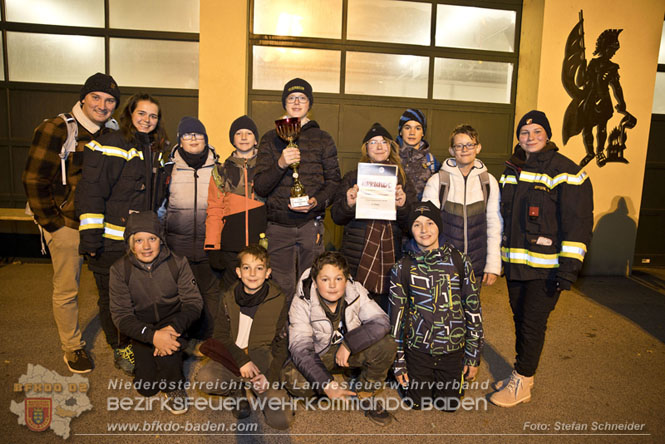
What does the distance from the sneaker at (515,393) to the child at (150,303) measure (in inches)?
85.5

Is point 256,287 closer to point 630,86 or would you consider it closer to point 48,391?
point 48,391

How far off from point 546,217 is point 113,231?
3071mm

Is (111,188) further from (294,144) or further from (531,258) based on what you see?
(531,258)

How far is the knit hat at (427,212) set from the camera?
2863 mm

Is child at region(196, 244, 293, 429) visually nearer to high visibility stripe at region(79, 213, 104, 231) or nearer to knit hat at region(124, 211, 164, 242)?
knit hat at region(124, 211, 164, 242)

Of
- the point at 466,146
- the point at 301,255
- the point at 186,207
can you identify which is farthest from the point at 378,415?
the point at 186,207

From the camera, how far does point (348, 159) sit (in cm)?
644

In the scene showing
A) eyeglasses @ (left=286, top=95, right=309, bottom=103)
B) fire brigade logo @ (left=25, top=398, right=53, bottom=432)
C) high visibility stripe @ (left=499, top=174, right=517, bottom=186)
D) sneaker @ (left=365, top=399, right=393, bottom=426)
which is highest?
eyeglasses @ (left=286, top=95, right=309, bottom=103)

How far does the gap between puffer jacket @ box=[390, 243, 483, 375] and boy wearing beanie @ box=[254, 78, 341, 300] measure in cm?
78

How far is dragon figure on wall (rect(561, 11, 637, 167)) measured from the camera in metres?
6.18

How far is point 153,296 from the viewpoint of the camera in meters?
2.87

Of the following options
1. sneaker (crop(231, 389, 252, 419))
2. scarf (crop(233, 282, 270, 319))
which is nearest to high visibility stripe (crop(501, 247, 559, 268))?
scarf (crop(233, 282, 270, 319))

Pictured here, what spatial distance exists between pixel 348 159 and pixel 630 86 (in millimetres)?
4479

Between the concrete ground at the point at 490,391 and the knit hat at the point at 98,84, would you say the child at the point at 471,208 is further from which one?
the knit hat at the point at 98,84
